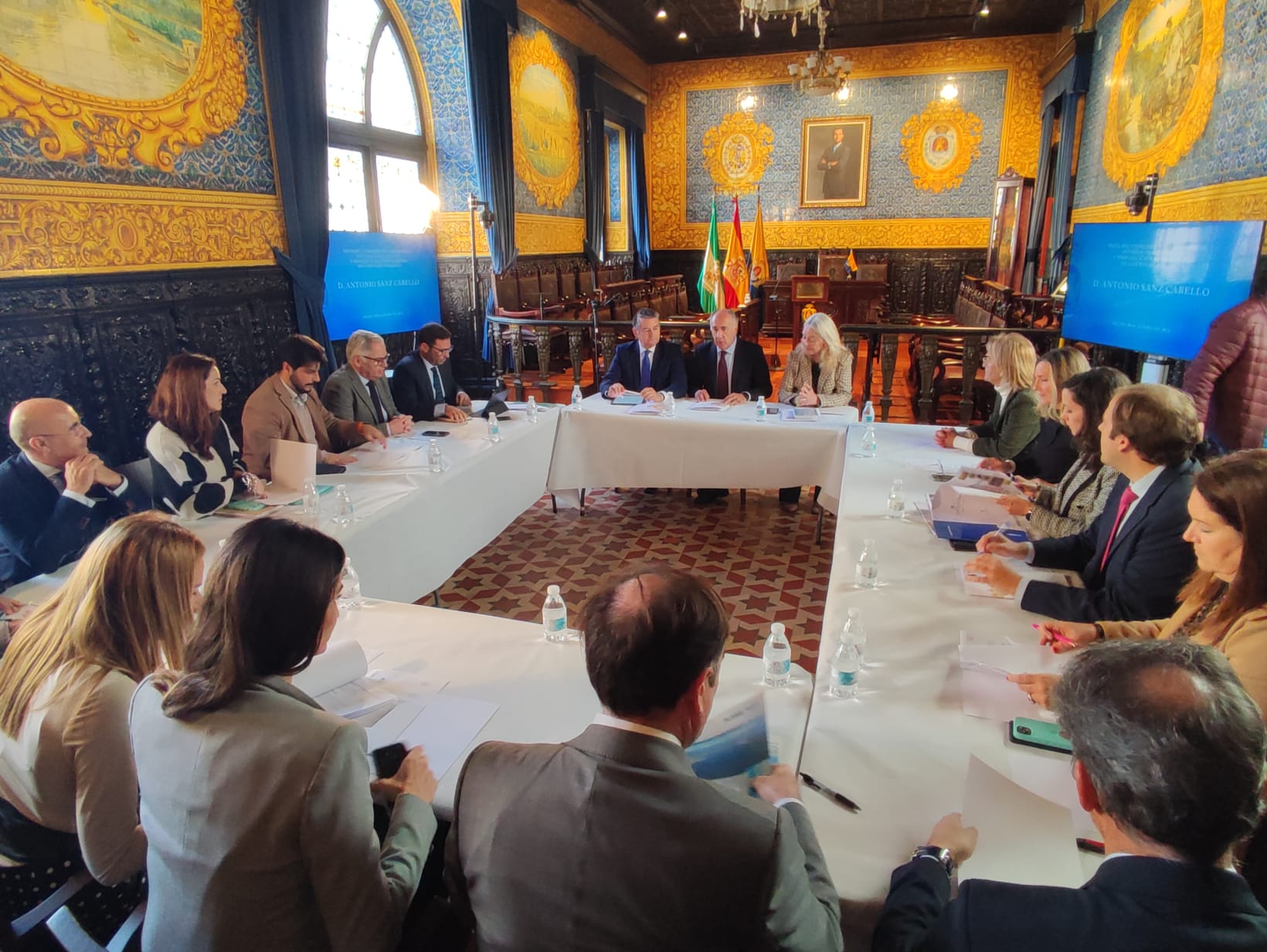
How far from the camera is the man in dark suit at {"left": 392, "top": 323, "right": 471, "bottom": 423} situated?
4316mm

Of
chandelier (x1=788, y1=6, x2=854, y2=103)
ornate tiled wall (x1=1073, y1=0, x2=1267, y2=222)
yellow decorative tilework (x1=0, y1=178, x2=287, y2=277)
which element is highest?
chandelier (x1=788, y1=6, x2=854, y2=103)

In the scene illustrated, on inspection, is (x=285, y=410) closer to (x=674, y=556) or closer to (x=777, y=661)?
(x=674, y=556)

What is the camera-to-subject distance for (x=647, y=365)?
5145 mm

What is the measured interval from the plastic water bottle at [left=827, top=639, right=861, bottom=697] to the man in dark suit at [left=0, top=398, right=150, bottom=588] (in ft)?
7.64

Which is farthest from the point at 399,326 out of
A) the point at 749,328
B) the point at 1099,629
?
the point at 1099,629

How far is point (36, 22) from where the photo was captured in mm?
3629

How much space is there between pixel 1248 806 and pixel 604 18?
1169 cm

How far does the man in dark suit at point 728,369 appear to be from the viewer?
5.00 meters

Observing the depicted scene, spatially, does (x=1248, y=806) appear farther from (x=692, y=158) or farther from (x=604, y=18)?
(x=692, y=158)

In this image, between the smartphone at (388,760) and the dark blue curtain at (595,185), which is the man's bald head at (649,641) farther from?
the dark blue curtain at (595,185)

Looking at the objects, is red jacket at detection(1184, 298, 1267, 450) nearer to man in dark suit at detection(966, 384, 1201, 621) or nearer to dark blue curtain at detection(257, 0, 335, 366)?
man in dark suit at detection(966, 384, 1201, 621)

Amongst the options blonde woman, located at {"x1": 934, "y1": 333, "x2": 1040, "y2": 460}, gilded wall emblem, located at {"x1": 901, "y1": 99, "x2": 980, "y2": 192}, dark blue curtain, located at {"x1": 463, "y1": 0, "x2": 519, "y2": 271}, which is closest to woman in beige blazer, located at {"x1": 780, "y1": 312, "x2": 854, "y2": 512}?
blonde woman, located at {"x1": 934, "y1": 333, "x2": 1040, "y2": 460}

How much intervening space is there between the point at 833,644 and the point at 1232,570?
2.65ft

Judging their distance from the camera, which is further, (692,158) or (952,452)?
(692,158)
